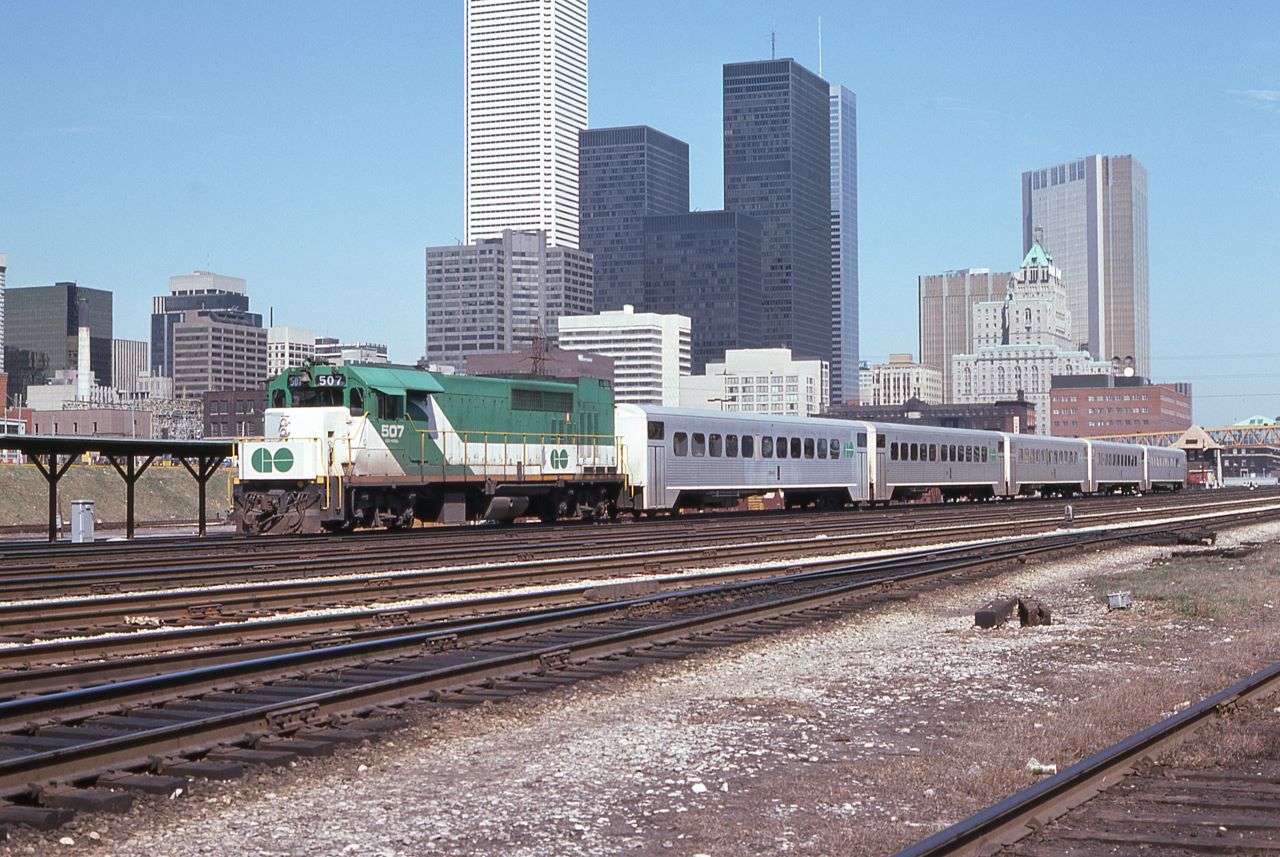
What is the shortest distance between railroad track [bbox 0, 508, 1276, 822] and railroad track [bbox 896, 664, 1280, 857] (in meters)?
4.26

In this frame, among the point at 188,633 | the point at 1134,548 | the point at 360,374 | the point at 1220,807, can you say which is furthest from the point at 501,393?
the point at 1220,807

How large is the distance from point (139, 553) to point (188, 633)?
45.8 feet

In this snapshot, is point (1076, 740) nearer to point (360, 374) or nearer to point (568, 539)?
point (568, 539)

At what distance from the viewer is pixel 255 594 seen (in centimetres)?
1764

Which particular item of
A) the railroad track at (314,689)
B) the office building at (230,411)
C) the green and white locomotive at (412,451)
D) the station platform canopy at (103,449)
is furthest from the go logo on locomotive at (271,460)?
the office building at (230,411)

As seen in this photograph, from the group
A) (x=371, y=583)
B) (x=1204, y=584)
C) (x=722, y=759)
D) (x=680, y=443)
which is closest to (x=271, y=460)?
(x=371, y=583)

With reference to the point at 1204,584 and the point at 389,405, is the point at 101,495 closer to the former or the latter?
the point at 389,405

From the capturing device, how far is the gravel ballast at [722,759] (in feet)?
22.8

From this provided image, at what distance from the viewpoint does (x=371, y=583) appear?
1880 centimetres

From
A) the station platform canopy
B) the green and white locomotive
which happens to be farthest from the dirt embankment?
the green and white locomotive

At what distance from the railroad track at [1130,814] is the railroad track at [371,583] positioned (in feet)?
29.9

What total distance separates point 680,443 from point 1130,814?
34279 mm

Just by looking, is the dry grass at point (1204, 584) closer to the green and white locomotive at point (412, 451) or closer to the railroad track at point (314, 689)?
the railroad track at point (314, 689)

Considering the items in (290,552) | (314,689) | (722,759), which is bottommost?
(722,759)
